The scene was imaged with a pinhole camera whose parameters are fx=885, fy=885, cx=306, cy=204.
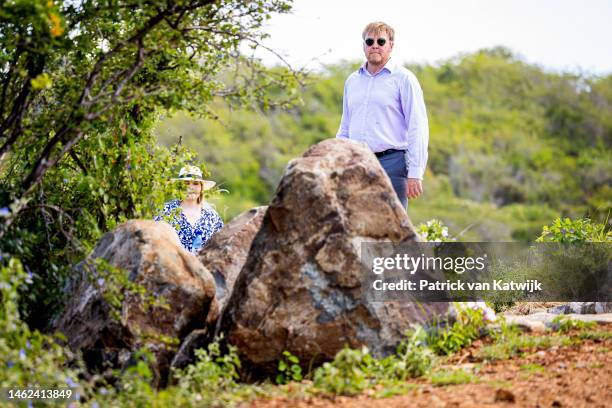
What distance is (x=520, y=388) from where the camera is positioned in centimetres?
465

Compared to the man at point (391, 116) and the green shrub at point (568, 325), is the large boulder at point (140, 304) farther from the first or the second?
the green shrub at point (568, 325)

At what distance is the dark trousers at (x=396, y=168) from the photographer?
262 inches

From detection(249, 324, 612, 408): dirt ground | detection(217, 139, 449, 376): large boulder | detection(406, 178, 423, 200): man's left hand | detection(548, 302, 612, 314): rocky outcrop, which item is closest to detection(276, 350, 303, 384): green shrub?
detection(217, 139, 449, 376): large boulder

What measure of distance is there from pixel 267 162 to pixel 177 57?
1719 inches

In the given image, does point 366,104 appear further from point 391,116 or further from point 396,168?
point 396,168

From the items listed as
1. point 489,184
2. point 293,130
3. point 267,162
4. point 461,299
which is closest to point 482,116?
point 489,184

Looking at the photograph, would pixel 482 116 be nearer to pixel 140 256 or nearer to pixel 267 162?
pixel 267 162

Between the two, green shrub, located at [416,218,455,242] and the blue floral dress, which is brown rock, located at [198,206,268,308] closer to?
the blue floral dress

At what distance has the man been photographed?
6.62 metres

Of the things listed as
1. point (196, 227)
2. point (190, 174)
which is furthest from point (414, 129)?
point (196, 227)

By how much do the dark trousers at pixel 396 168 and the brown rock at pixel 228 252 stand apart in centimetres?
100

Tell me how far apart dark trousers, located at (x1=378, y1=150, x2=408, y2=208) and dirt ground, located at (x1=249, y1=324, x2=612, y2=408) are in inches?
Answer: 67.7

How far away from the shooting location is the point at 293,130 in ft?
178

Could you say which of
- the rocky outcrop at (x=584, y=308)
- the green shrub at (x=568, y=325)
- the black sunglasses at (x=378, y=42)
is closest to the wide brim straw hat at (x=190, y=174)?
the black sunglasses at (x=378, y=42)
